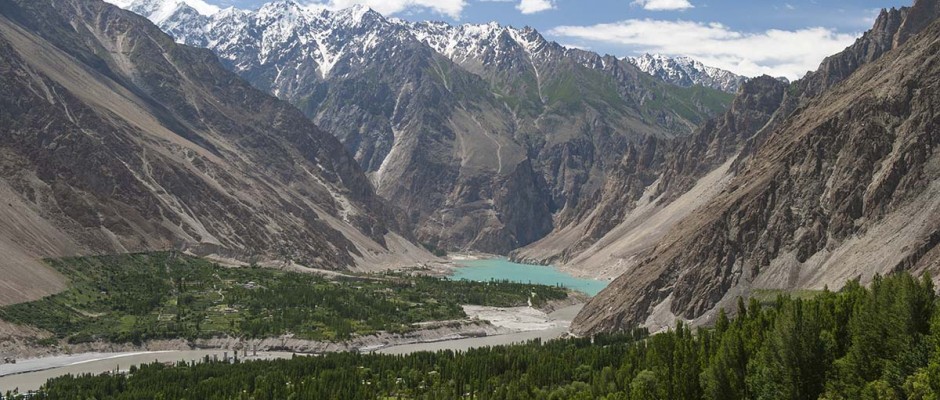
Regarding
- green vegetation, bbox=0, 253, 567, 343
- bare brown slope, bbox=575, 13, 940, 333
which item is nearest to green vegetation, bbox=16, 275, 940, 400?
bare brown slope, bbox=575, 13, 940, 333

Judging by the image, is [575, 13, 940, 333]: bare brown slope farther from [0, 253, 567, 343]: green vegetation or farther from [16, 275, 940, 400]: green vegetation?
[0, 253, 567, 343]: green vegetation

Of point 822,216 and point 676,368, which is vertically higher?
point 822,216

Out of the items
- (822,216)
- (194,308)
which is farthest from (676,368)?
(194,308)

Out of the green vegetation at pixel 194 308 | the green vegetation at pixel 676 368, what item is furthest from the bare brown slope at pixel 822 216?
the green vegetation at pixel 194 308

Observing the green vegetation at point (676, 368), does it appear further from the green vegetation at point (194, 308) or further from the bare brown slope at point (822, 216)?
the green vegetation at point (194, 308)

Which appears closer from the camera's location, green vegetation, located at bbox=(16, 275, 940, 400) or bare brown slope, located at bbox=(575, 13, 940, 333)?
green vegetation, located at bbox=(16, 275, 940, 400)

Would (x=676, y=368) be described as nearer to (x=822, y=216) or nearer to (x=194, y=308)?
(x=822, y=216)

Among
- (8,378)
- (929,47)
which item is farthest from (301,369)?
(929,47)
